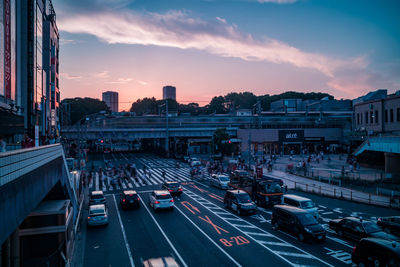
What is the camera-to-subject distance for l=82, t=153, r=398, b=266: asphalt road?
1198 centimetres

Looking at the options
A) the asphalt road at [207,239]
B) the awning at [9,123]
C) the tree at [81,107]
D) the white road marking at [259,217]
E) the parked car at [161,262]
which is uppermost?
the tree at [81,107]

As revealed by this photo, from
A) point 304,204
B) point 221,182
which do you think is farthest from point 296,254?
point 221,182

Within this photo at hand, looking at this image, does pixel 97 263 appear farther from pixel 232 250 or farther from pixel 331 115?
pixel 331 115

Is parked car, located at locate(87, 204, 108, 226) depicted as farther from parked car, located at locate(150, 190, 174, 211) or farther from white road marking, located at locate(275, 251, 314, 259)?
white road marking, located at locate(275, 251, 314, 259)

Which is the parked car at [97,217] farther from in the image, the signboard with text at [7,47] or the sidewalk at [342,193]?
the sidewalk at [342,193]

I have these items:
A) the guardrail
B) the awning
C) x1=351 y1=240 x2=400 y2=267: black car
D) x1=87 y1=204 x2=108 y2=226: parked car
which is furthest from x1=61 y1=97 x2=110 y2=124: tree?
x1=351 y1=240 x2=400 y2=267: black car

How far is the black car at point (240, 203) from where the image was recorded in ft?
60.7

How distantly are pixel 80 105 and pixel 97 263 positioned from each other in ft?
390

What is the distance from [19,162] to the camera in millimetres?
7078

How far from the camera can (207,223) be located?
1711 centimetres

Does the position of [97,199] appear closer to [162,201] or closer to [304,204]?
[162,201]

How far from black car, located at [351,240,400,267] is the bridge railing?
12.7 meters

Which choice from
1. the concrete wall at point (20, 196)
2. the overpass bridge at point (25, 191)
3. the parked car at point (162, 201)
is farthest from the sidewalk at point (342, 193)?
the concrete wall at point (20, 196)

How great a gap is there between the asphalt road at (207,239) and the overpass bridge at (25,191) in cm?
278
